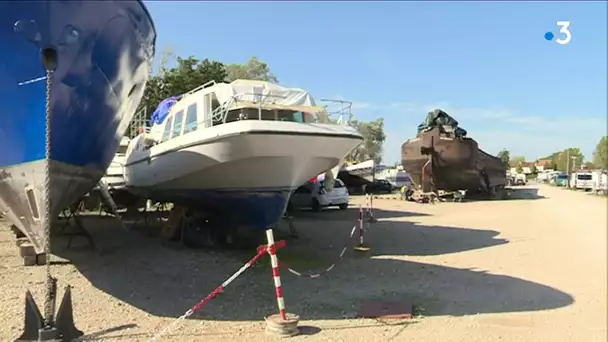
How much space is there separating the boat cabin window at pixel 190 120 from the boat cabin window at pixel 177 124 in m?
0.24

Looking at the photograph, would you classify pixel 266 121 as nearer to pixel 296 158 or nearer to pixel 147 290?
pixel 296 158

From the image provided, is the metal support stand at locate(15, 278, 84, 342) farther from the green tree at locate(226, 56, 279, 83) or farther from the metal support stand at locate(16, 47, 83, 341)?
the green tree at locate(226, 56, 279, 83)

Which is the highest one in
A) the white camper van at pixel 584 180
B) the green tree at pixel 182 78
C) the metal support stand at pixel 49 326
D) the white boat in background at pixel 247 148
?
the green tree at pixel 182 78

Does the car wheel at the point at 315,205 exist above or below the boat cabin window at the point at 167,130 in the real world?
below

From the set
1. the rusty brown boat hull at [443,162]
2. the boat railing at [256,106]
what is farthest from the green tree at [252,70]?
the boat railing at [256,106]

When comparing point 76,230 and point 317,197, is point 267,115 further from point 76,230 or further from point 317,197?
point 317,197

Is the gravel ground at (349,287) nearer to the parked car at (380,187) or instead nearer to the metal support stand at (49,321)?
the metal support stand at (49,321)

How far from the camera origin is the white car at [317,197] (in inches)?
850

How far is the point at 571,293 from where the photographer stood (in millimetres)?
7195

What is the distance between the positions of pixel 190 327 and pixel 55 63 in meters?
3.27

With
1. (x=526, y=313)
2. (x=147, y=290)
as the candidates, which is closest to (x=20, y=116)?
(x=147, y=290)

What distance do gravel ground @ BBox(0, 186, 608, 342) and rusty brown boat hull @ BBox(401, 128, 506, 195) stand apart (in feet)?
54.4

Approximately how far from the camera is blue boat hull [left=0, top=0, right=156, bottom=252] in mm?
6051

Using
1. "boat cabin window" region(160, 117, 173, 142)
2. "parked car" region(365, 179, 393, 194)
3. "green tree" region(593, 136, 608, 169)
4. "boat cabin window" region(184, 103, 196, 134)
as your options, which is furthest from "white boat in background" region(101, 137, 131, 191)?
"parked car" region(365, 179, 393, 194)
